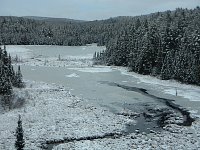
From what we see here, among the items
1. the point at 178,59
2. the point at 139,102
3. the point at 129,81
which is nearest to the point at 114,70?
the point at 129,81

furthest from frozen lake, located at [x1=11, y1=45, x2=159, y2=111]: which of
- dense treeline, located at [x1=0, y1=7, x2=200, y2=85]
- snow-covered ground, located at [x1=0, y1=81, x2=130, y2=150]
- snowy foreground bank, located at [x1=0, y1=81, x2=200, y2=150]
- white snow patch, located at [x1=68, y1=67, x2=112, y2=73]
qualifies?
Answer: dense treeline, located at [x1=0, y1=7, x2=200, y2=85]

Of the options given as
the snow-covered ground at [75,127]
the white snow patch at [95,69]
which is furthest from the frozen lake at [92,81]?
the snow-covered ground at [75,127]

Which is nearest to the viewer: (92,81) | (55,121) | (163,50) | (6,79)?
(55,121)

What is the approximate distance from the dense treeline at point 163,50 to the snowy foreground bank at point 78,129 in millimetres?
25634

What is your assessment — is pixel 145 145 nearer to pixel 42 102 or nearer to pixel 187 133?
pixel 187 133

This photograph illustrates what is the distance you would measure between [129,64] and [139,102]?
33.9 m

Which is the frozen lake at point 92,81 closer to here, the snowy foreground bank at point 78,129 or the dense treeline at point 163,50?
the snowy foreground bank at point 78,129

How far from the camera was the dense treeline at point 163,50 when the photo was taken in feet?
237

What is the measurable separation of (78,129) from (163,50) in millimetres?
44631

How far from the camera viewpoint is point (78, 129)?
139 ft

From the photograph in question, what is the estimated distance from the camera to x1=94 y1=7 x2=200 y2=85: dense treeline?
72.2m

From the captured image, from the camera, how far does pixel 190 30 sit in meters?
81.8

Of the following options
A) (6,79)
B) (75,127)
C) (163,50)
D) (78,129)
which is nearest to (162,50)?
(163,50)

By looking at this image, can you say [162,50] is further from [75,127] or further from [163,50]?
[75,127]
